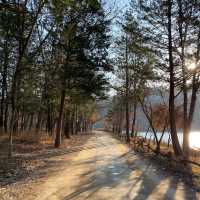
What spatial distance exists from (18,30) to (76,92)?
11.3 metres

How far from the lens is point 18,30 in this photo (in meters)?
18.5

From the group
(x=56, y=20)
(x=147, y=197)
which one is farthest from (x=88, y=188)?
(x=56, y=20)

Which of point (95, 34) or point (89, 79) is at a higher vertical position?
point (95, 34)

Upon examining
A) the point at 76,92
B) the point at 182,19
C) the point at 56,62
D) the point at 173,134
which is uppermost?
the point at 182,19

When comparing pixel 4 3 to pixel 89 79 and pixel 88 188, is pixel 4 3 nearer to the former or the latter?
pixel 88 188

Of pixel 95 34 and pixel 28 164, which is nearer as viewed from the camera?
pixel 28 164

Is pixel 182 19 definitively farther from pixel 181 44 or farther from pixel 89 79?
pixel 89 79

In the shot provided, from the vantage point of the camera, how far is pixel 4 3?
8703 mm

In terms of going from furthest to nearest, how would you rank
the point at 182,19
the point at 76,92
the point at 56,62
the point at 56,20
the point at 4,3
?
1. the point at 76,92
2. the point at 56,62
3. the point at 182,19
4. the point at 56,20
5. the point at 4,3

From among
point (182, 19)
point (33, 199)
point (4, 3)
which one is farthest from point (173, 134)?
point (4, 3)

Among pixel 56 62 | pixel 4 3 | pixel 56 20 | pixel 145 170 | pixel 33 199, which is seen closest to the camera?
pixel 4 3

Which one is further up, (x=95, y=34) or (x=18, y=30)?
(x=95, y=34)

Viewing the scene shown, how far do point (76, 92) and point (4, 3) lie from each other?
67.3 feet

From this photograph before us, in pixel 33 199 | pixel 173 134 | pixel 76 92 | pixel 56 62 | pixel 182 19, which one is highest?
pixel 182 19
